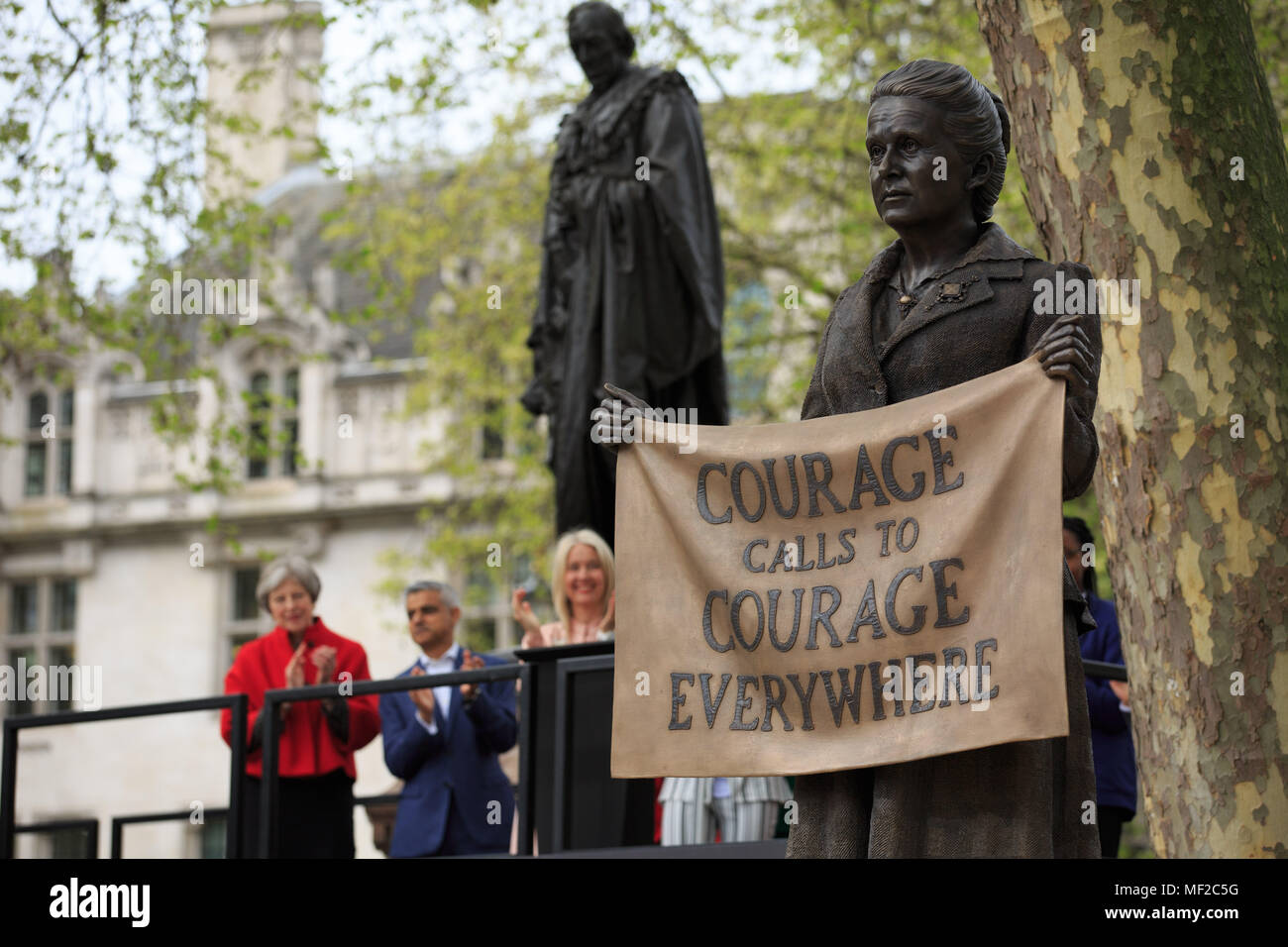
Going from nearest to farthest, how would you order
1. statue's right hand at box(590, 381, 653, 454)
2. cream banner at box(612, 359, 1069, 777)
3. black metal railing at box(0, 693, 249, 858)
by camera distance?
1. cream banner at box(612, 359, 1069, 777)
2. statue's right hand at box(590, 381, 653, 454)
3. black metal railing at box(0, 693, 249, 858)

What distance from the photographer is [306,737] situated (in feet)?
26.3

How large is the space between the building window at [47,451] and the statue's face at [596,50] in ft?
95.1

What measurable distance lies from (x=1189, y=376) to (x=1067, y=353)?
2530mm

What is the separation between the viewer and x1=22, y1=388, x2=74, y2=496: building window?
119 ft

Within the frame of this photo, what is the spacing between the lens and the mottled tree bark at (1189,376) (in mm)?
6191

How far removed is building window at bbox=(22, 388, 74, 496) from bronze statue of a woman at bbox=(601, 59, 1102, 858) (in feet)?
110

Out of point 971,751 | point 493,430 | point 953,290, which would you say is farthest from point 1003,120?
point 493,430

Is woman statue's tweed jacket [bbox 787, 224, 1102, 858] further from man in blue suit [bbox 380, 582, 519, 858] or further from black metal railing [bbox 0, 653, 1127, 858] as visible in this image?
man in blue suit [bbox 380, 582, 519, 858]

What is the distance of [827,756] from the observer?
4.13 metres

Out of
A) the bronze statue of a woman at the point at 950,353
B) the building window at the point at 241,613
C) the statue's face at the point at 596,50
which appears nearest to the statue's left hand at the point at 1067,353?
the bronze statue of a woman at the point at 950,353

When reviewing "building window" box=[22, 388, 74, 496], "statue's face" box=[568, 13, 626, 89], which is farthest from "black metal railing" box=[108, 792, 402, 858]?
"building window" box=[22, 388, 74, 496]

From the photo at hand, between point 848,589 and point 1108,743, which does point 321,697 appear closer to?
point 1108,743

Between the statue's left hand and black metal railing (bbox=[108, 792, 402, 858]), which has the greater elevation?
the statue's left hand
